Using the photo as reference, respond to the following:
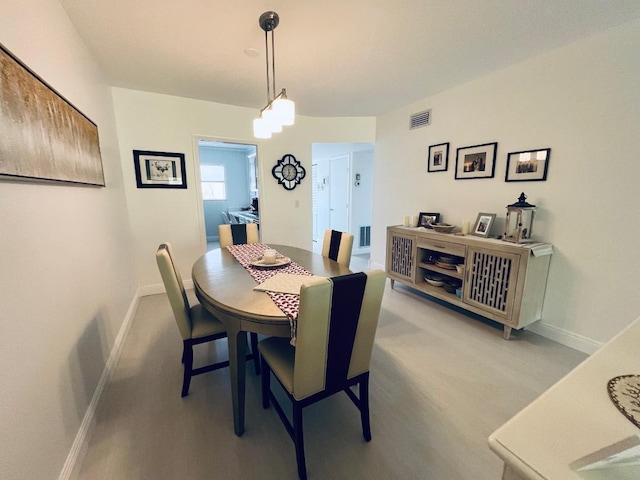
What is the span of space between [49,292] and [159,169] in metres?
2.39

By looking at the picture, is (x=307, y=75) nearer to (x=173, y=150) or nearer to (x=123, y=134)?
(x=173, y=150)

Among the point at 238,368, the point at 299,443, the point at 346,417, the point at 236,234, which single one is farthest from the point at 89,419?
the point at 236,234

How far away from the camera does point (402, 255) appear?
3.29m

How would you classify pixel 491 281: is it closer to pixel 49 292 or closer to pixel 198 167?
pixel 49 292

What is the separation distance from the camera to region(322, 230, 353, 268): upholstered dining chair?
7.39 feet

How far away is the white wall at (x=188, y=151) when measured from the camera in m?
3.09

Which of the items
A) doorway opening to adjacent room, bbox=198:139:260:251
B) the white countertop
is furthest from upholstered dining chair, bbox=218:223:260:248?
doorway opening to adjacent room, bbox=198:139:260:251

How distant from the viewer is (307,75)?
265 centimetres

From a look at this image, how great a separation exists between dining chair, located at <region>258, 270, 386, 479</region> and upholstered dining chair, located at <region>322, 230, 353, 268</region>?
0.96 meters

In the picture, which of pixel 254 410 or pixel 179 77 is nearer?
pixel 254 410

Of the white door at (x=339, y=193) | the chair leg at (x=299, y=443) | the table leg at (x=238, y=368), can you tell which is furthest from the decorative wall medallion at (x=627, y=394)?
the white door at (x=339, y=193)

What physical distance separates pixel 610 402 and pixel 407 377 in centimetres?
144

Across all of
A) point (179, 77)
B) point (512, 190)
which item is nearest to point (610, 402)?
point (512, 190)

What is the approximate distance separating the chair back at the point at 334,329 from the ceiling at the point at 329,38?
1.73 meters
